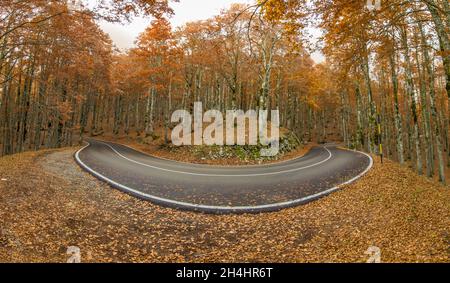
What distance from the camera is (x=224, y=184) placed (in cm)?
1160

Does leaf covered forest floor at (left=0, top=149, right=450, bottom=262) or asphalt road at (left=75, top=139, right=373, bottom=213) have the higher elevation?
asphalt road at (left=75, top=139, right=373, bottom=213)

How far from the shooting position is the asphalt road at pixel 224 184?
913cm

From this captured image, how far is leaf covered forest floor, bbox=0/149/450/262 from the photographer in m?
5.54

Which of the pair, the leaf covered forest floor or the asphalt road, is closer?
the leaf covered forest floor

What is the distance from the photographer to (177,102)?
48.4 m

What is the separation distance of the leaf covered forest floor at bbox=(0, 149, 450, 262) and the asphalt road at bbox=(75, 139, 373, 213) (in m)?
0.55

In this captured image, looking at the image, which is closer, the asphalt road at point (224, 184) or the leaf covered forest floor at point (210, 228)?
the leaf covered forest floor at point (210, 228)

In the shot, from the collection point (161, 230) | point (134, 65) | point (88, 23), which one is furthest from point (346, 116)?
point (161, 230)

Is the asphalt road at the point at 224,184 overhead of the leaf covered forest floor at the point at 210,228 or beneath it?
overhead

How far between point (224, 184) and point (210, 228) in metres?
4.32

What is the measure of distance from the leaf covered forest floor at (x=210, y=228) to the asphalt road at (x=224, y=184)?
554mm

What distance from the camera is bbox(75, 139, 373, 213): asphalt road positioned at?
9133 millimetres
